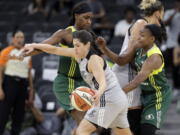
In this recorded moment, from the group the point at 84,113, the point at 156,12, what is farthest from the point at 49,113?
the point at 156,12

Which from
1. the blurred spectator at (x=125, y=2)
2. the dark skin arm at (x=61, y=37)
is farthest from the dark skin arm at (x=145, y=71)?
the blurred spectator at (x=125, y=2)

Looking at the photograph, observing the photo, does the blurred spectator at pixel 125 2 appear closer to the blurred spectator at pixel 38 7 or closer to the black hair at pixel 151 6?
the blurred spectator at pixel 38 7

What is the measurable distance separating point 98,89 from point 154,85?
83 cm

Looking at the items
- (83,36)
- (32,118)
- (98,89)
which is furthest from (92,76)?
(32,118)

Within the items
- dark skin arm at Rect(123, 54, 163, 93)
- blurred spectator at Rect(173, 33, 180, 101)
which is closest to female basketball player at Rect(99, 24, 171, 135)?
dark skin arm at Rect(123, 54, 163, 93)

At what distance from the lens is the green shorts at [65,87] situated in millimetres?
7727

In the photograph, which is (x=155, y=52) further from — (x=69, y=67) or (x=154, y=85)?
(x=69, y=67)

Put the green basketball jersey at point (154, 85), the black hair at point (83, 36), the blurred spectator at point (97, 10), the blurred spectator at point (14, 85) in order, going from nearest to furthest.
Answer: the black hair at point (83, 36)
the green basketball jersey at point (154, 85)
the blurred spectator at point (14, 85)
the blurred spectator at point (97, 10)

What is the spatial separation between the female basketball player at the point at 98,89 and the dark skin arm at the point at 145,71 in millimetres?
128

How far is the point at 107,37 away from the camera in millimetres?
13219

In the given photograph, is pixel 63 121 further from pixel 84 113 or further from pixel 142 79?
pixel 142 79

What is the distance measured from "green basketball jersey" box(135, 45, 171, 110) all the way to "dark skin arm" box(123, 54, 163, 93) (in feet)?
0.35

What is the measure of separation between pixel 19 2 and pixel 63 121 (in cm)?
555

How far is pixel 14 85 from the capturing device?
10.7 meters
